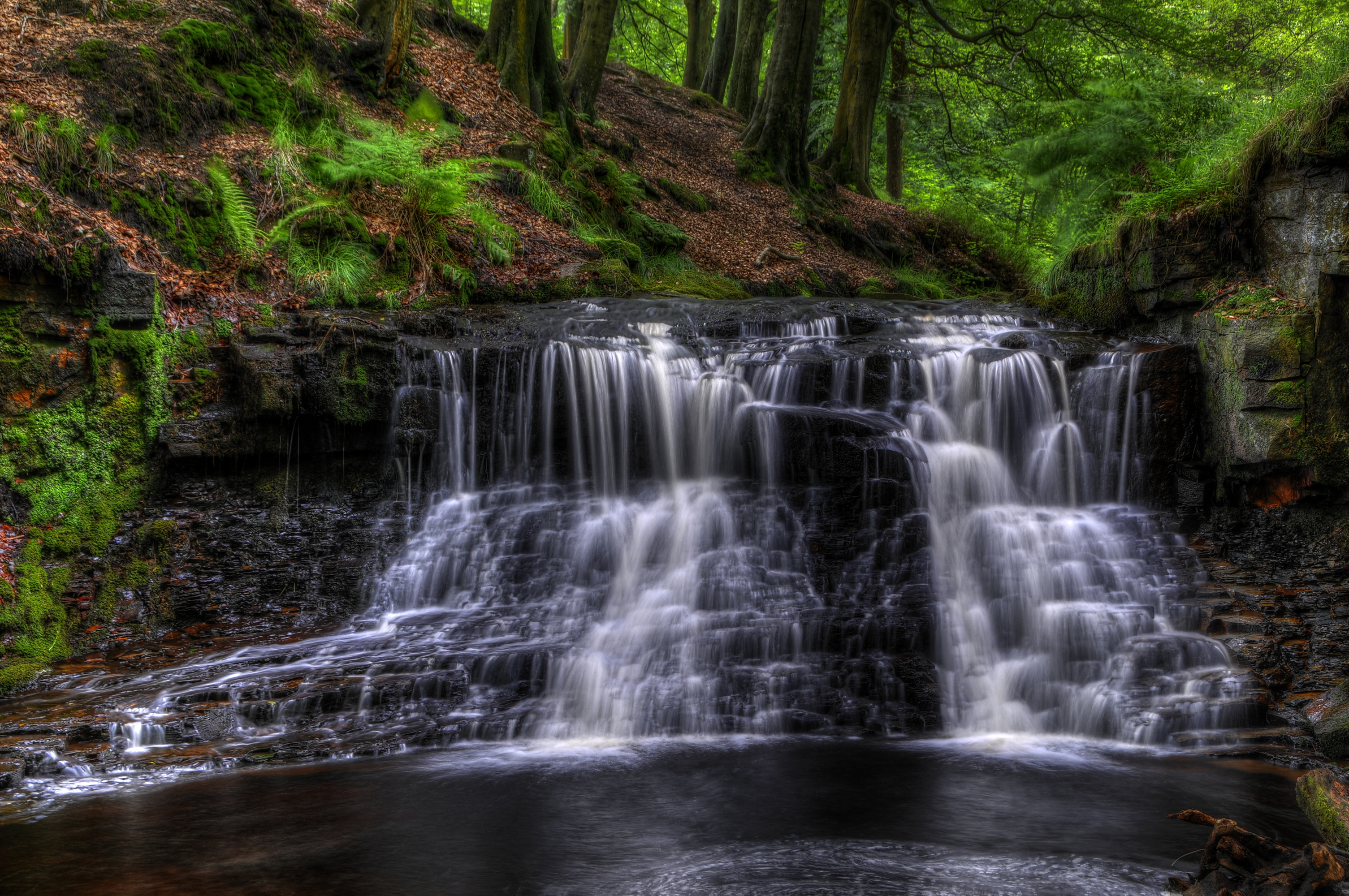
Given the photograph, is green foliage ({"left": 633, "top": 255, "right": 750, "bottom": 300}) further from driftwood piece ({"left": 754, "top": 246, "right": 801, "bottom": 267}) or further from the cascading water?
the cascading water

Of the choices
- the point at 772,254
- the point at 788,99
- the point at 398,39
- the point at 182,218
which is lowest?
the point at 182,218

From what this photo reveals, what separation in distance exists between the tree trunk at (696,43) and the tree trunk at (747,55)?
1.30 metres

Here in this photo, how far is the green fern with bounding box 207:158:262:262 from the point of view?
870 centimetres

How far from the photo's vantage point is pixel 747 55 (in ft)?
69.5

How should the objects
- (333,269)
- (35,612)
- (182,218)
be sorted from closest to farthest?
(35,612) → (182,218) → (333,269)

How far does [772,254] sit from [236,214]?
345 inches

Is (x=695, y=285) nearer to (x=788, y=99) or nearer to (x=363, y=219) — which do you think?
(x=363, y=219)

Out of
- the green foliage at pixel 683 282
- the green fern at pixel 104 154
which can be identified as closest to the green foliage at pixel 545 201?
the green foliage at pixel 683 282

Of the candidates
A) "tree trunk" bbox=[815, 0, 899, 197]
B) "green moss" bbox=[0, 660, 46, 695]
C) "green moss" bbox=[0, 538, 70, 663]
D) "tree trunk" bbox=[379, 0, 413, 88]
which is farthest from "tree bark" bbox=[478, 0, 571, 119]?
"green moss" bbox=[0, 660, 46, 695]

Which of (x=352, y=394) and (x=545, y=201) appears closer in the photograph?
(x=352, y=394)

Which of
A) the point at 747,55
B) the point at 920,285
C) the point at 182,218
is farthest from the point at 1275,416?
the point at 747,55

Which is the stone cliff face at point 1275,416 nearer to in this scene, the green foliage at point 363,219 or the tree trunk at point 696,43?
the green foliage at point 363,219

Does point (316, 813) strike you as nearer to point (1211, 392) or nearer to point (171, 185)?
point (171, 185)

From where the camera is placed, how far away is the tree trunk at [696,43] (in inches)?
908
